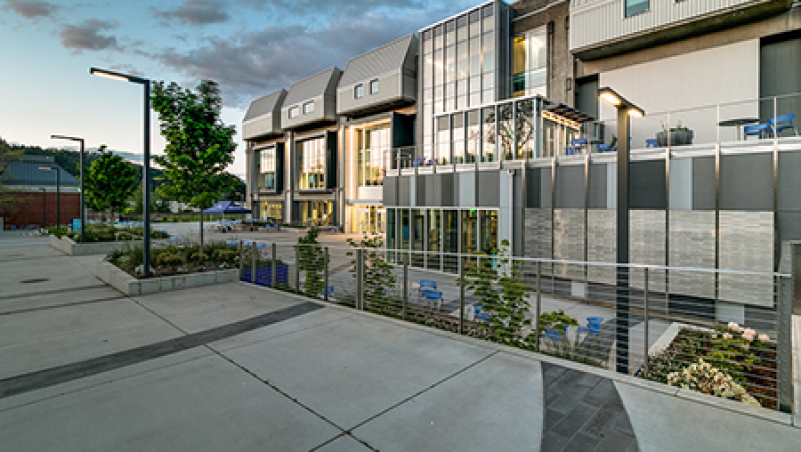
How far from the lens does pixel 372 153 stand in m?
38.2

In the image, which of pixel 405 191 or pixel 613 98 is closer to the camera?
pixel 613 98

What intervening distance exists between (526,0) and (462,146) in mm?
15758

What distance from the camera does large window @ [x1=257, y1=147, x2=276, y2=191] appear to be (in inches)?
2032

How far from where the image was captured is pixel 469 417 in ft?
12.2

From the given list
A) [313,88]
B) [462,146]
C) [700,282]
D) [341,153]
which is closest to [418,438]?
[700,282]

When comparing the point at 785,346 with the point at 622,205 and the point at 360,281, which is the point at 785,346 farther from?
the point at 360,281

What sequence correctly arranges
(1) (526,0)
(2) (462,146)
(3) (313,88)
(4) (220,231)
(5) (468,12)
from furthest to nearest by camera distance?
(3) (313,88), (4) (220,231), (5) (468,12), (1) (526,0), (2) (462,146)

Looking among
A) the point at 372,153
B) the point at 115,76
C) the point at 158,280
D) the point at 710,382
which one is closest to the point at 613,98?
the point at 710,382

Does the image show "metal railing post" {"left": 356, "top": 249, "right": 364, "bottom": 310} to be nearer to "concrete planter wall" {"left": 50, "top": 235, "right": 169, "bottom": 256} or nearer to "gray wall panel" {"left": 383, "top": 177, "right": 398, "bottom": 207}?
"gray wall panel" {"left": 383, "top": 177, "right": 398, "bottom": 207}

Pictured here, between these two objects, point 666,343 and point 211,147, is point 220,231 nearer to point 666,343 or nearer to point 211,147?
point 211,147

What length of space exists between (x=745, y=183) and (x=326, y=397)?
11.7m

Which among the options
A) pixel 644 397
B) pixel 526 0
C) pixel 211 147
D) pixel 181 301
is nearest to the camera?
pixel 644 397

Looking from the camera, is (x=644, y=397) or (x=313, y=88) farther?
(x=313, y=88)

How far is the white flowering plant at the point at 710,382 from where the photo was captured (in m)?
4.18
